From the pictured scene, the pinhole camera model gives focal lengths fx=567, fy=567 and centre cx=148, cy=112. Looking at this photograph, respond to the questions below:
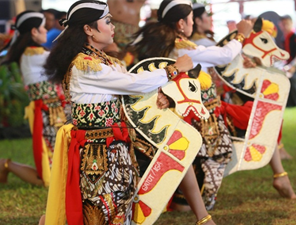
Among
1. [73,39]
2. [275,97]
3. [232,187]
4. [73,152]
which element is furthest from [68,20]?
[232,187]

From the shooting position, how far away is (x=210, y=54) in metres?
3.97

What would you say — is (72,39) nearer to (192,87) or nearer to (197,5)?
(192,87)

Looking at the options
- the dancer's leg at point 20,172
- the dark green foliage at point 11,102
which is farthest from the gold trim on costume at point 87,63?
the dark green foliage at point 11,102

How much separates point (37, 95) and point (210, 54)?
1852mm

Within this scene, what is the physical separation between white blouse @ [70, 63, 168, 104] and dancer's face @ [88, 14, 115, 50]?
163 millimetres

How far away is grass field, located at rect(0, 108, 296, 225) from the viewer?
3.98 m

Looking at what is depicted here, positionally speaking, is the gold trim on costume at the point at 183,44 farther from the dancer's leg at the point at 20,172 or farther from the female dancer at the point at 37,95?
the dancer's leg at the point at 20,172

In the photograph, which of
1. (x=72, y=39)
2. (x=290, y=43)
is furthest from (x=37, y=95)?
(x=290, y=43)

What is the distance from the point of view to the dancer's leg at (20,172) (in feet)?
16.7

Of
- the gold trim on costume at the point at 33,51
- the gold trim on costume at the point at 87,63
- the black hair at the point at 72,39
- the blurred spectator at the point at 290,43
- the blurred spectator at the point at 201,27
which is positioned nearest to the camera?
the gold trim on costume at the point at 87,63

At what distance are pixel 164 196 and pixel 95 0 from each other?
3.93ft

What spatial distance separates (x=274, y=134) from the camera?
4.19 meters

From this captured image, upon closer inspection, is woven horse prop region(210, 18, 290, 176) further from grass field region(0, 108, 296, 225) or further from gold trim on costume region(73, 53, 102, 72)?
gold trim on costume region(73, 53, 102, 72)

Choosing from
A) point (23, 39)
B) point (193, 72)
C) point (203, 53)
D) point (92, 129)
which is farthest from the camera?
point (23, 39)
